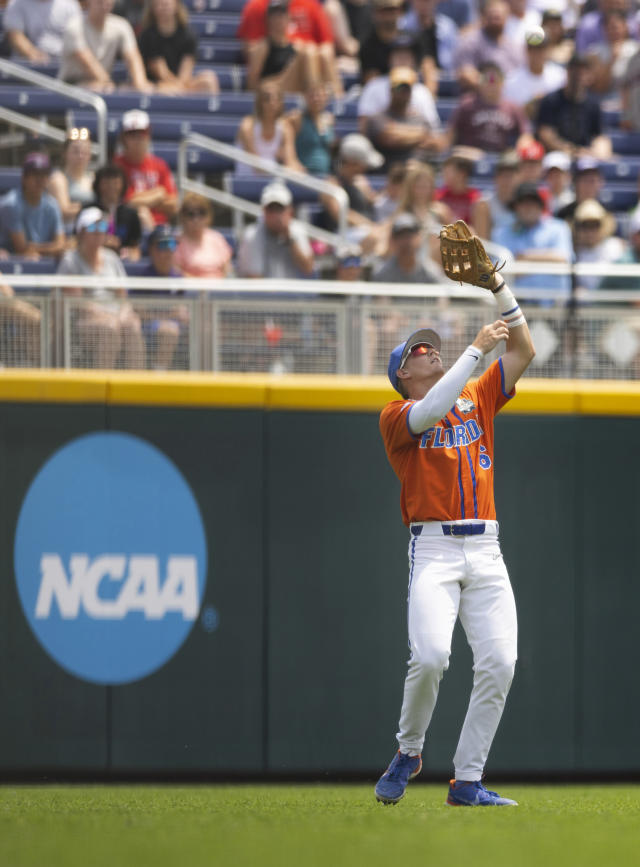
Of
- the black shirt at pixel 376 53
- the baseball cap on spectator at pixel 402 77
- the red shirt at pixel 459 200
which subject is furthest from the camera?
the black shirt at pixel 376 53

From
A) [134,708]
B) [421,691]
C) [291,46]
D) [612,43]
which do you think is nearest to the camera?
[421,691]

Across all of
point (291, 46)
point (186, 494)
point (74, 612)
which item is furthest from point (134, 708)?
point (291, 46)

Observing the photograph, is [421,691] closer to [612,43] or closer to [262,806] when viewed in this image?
[262,806]

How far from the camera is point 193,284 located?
757cm

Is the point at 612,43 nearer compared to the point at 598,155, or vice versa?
the point at 598,155

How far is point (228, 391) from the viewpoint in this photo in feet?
24.8

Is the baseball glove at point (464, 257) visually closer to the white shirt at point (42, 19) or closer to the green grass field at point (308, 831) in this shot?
the green grass field at point (308, 831)

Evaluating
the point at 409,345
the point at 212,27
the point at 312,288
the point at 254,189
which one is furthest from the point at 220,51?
the point at 409,345

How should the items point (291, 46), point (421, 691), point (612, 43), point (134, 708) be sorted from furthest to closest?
1. point (612, 43)
2. point (291, 46)
3. point (134, 708)
4. point (421, 691)

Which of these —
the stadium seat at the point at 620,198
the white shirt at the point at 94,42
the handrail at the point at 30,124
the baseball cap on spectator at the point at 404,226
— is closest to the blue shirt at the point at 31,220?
the handrail at the point at 30,124

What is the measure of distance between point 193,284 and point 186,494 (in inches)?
44.4

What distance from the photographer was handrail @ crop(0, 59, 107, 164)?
30.9 feet

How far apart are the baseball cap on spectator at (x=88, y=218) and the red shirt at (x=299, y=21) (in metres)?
3.62

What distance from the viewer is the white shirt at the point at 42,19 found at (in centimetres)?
1053
